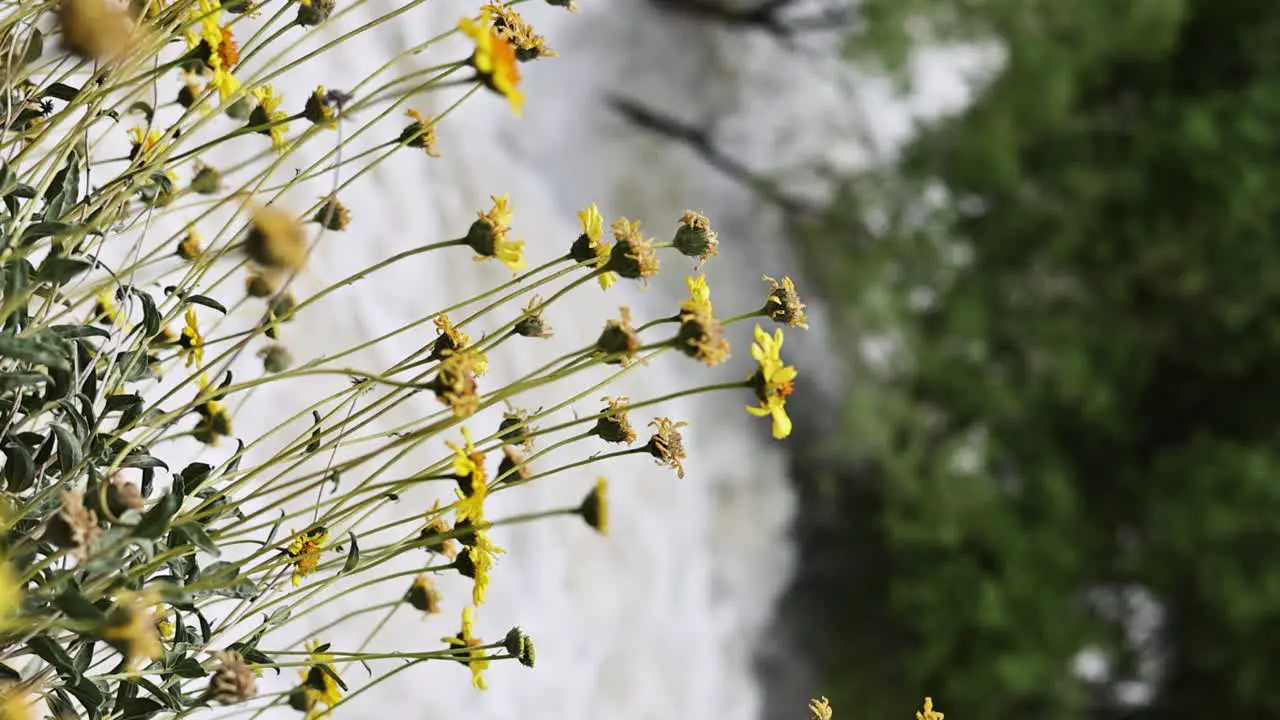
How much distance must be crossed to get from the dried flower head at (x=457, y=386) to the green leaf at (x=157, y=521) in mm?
78

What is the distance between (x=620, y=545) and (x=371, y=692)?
1.83 feet

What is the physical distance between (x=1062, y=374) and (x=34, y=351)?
1757mm

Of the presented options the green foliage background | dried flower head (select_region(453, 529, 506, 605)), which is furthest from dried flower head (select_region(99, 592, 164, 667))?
the green foliage background

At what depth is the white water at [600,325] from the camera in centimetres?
100

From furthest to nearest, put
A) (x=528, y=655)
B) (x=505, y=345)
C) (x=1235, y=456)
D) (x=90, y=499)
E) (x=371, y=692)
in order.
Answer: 1. (x=1235, y=456)
2. (x=505, y=345)
3. (x=371, y=692)
4. (x=528, y=655)
5. (x=90, y=499)

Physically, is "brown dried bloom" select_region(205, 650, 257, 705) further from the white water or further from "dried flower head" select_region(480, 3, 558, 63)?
the white water

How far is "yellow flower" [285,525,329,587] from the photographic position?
0.36 metres

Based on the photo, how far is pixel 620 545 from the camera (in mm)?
1423

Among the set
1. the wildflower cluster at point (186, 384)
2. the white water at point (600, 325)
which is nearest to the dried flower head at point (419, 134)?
the wildflower cluster at point (186, 384)

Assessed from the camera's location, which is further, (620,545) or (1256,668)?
(1256,668)

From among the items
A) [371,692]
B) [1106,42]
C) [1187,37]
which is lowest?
[371,692]

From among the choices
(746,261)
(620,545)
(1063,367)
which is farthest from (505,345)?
(1063,367)

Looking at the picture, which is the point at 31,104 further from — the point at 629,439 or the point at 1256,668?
the point at 1256,668

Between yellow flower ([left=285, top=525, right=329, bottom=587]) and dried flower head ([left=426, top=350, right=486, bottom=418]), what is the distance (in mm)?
78
